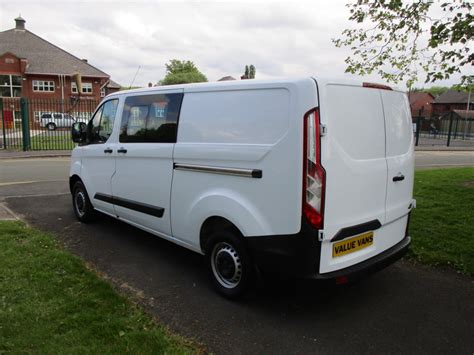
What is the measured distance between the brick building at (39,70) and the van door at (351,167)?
4548cm

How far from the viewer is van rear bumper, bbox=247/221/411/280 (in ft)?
10.0

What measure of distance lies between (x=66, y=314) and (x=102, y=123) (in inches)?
120

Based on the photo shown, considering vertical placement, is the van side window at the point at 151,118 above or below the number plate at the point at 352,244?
above

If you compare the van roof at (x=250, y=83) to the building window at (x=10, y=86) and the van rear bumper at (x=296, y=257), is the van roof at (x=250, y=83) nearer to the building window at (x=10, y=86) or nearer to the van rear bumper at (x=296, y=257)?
the van rear bumper at (x=296, y=257)

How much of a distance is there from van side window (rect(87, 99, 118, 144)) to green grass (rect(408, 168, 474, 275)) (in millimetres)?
4271

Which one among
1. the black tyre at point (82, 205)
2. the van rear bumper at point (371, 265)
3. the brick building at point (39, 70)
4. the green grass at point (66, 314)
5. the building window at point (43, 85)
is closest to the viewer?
the green grass at point (66, 314)

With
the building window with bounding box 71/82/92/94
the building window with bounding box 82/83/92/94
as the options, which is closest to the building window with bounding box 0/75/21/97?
the building window with bounding box 71/82/92/94

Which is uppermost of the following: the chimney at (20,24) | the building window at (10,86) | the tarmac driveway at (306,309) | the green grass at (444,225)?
the chimney at (20,24)

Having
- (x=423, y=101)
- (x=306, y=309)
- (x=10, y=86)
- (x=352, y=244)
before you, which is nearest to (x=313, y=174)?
(x=352, y=244)

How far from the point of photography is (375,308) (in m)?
3.61

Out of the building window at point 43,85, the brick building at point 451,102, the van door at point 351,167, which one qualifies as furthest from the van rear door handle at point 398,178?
the brick building at point 451,102

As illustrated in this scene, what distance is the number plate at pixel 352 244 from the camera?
10.4 feet

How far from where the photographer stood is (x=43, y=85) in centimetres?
4575

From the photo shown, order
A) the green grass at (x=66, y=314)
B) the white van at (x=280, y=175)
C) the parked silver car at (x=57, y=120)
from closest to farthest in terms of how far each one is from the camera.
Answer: the green grass at (x=66, y=314)
the white van at (x=280, y=175)
the parked silver car at (x=57, y=120)
